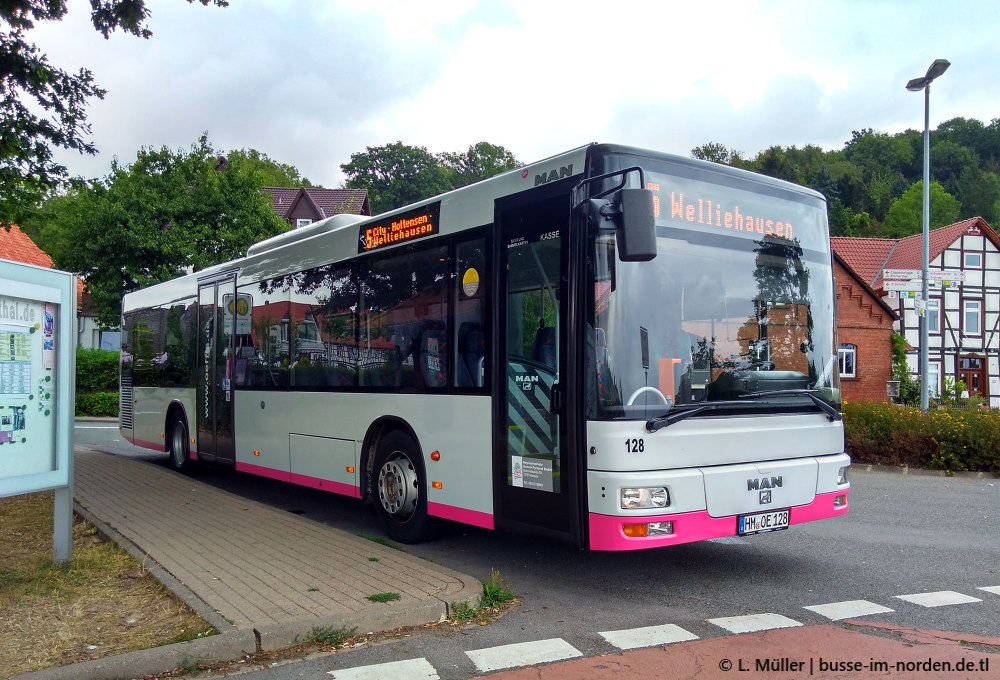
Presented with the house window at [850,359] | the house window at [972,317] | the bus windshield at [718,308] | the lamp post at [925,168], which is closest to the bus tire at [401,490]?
the bus windshield at [718,308]

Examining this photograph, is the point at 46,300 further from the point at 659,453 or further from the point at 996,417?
the point at 996,417

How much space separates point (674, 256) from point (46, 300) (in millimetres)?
4692

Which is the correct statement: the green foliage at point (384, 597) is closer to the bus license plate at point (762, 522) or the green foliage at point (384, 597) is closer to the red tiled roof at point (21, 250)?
the bus license plate at point (762, 522)

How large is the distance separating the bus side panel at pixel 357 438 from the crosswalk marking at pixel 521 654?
Result: 1646 millimetres

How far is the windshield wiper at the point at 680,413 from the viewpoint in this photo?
5.58m

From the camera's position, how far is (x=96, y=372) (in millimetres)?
31109

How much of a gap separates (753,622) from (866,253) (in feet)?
148

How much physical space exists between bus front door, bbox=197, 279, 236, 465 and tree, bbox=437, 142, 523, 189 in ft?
237

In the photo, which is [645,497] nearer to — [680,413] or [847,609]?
[680,413]

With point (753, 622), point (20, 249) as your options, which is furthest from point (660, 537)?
point (20, 249)

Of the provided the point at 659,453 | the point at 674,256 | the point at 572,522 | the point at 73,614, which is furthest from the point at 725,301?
the point at 73,614

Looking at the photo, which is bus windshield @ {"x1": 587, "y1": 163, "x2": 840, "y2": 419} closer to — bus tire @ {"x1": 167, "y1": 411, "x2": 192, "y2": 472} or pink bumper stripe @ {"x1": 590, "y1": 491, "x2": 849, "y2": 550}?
pink bumper stripe @ {"x1": 590, "y1": 491, "x2": 849, "y2": 550}

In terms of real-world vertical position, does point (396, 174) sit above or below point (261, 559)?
above

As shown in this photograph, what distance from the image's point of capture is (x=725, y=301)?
6.08 m
